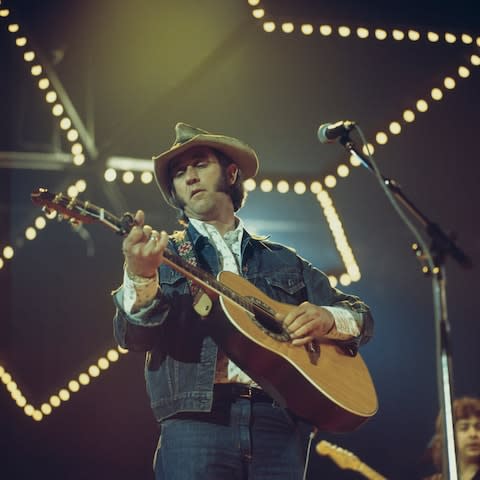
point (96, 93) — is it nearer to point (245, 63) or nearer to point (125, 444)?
point (245, 63)

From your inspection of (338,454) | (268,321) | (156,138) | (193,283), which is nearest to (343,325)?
(268,321)

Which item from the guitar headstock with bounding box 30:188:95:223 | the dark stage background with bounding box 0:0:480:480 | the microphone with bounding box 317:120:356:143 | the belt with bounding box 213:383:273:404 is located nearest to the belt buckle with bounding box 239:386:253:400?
the belt with bounding box 213:383:273:404

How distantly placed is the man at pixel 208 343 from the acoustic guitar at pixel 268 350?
0.14 feet

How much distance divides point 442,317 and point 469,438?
7.22 ft

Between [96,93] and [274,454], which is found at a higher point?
[96,93]

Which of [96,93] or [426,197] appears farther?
[426,197]

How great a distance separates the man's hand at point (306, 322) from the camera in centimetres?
260

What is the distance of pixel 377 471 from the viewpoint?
4770 millimetres

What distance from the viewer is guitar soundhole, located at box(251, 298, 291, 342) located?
101 inches

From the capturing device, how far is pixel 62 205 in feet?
7.93

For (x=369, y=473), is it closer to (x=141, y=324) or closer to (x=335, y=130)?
(x=335, y=130)

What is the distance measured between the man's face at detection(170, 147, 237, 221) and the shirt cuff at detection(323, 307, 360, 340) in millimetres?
633

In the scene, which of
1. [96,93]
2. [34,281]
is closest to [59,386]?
[34,281]

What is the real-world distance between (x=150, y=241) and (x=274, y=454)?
0.84m
